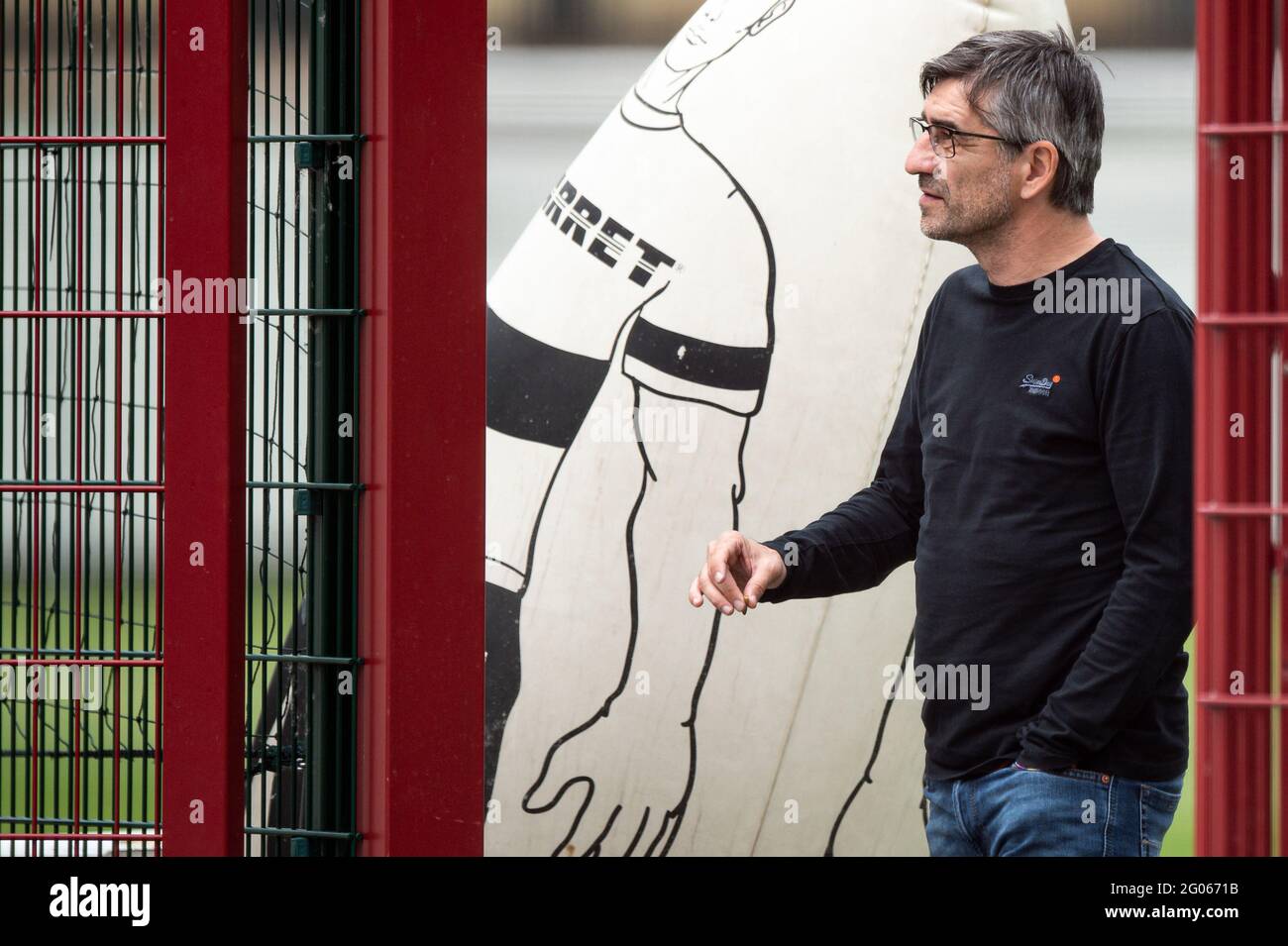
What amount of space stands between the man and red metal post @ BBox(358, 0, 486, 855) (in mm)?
446

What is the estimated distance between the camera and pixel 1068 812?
7.65 feet

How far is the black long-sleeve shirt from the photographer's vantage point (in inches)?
89.5

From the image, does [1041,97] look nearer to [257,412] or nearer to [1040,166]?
[1040,166]

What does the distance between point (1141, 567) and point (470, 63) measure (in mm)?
1352

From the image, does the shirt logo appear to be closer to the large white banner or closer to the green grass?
the large white banner

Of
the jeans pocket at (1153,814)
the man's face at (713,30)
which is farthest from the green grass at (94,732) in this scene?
the man's face at (713,30)

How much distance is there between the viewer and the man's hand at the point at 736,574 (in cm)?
245

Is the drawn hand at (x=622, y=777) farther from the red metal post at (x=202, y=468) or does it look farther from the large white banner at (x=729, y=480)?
the red metal post at (x=202, y=468)

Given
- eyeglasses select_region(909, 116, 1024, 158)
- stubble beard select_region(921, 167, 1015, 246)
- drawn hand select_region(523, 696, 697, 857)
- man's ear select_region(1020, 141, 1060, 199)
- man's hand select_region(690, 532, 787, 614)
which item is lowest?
drawn hand select_region(523, 696, 697, 857)

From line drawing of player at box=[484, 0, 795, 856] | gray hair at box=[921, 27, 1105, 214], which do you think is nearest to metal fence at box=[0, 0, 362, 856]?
line drawing of player at box=[484, 0, 795, 856]

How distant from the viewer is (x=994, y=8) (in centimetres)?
332

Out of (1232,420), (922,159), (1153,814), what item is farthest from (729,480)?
(1232,420)

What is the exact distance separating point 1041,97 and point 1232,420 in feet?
3.27
